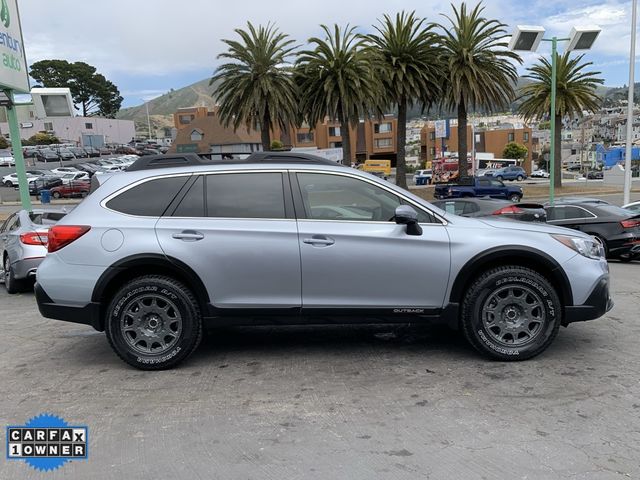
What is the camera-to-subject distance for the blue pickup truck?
33875mm

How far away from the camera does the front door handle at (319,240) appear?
451cm

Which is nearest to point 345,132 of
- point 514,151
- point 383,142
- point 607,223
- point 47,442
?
point 607,223

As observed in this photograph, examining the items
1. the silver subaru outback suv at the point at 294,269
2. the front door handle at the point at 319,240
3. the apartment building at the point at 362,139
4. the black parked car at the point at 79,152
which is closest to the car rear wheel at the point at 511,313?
the silver subaru outback suv at the point at 294,269

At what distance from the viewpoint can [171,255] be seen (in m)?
4.48

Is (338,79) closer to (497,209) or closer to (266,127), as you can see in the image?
(266,127)

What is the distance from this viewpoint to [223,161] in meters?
4.90

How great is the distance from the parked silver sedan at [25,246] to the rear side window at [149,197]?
4401mm

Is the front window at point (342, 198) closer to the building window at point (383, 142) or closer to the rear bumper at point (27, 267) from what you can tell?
the rear bumper at point (27, 267)

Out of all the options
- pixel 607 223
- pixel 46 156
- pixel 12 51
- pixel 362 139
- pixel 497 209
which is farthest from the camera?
pixel 362 139

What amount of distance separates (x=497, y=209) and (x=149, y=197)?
9.08m

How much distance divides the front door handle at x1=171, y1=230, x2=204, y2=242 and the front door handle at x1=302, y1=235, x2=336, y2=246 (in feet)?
2.86

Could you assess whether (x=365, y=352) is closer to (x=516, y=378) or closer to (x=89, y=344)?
(x=516, y=378)

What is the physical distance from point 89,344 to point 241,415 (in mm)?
2533

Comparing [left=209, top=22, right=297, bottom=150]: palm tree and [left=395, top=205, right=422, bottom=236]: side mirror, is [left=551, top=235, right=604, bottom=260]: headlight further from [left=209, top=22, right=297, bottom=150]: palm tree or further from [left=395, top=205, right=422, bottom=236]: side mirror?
[left=209, top=22, right=297, bottom=150]: palm tree
